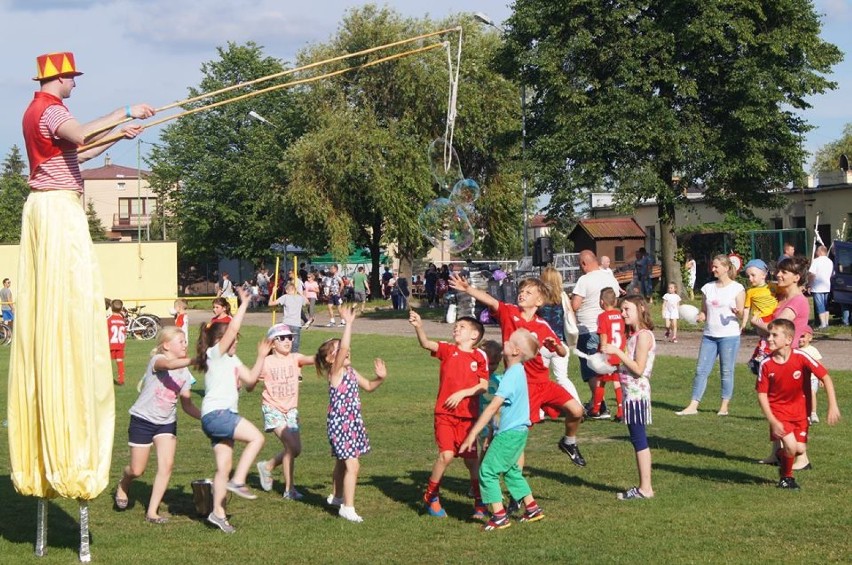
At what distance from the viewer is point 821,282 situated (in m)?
27.8

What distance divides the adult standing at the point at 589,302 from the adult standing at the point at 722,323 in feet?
4.19

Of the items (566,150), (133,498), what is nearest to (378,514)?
(133,498)

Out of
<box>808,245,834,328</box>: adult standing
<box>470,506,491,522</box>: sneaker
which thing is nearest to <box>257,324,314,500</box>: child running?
<box>470,506,491,522</box>: sneaker

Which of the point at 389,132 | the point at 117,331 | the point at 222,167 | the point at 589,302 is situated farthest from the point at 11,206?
the point at 589,302

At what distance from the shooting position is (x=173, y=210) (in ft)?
248

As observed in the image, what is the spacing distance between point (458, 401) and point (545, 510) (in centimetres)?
128

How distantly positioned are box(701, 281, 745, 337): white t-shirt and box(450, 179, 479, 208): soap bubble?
8.79m

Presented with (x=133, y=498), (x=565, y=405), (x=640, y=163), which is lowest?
(x=133, y=498)

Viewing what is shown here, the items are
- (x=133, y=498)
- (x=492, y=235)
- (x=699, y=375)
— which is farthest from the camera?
(x=492, y=235)

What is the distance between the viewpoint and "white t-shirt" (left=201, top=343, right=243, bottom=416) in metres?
9.64

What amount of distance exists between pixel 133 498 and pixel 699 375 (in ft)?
26.2

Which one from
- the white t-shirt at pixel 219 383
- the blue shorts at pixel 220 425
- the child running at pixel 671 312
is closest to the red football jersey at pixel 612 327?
the white t-shirt at pixel 219 383

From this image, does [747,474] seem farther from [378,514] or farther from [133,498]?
[133,498]

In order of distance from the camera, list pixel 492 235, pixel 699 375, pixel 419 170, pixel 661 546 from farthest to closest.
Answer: pixel 492 235 → pixel 419 170 → pixel 699 375 → pixel 661 546
